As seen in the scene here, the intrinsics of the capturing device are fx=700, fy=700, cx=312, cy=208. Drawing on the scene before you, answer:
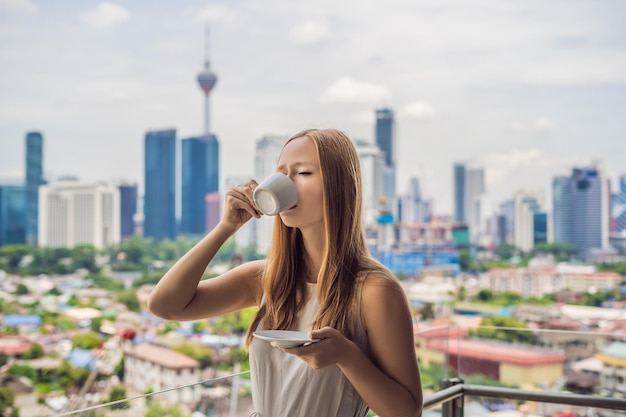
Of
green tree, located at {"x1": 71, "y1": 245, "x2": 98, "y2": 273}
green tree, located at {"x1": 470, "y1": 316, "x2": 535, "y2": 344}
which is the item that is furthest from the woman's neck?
green tree, located at {"x1": 71, "y1": 245, "x2": 98, "y2": 273}

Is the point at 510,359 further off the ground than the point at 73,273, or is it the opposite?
the point at 510,359

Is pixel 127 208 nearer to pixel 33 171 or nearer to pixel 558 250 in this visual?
pixel 33 171

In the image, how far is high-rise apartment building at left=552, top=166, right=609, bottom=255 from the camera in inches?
1222

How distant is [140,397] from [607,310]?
91.3 ft

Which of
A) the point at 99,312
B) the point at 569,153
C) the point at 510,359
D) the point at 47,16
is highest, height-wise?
the point at 47,16

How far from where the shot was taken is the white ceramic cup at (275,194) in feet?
3.13

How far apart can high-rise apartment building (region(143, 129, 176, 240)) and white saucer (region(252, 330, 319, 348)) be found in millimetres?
33757

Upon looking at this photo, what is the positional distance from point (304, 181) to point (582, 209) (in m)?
33.3

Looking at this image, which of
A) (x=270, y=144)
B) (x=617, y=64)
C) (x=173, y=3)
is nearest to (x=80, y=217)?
(x=270, y=144)

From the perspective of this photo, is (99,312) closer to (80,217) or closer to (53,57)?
(80,217)

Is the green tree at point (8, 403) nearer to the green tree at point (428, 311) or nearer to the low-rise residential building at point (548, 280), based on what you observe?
the green tree at point (428, 311)

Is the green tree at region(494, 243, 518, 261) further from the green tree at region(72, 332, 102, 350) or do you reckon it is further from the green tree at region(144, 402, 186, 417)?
the green tree at region(144, 402, 186, 417)

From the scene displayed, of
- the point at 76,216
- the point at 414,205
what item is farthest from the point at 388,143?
the point at 76,216

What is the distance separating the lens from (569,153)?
107 feet
